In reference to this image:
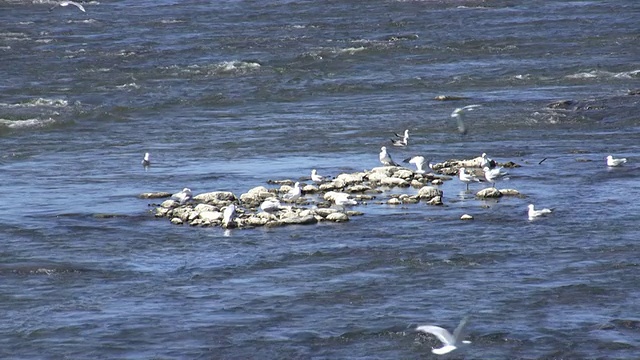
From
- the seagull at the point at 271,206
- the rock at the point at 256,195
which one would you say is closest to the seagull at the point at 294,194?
the rock at the point at 256,195

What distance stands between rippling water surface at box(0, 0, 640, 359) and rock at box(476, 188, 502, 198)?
20 centimetres

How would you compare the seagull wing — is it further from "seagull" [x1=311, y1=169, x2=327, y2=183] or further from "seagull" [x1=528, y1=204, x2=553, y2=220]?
"seagull" [x1=311, y1=169, x2=327, y2=183]

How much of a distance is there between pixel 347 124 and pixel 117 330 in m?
16.7

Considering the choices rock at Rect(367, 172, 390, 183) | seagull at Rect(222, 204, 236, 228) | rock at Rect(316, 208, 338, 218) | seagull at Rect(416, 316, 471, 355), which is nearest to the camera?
seagull at Rect(416, 316, 471, 355)

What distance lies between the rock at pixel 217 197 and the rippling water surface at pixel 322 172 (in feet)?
3.90

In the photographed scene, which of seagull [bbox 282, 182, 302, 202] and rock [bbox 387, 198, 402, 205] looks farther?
rock [bbox 387, 198, 402, 205]

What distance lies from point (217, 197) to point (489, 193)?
193 inches

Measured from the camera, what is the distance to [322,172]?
2498 cm

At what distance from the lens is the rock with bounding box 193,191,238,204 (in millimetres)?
22031

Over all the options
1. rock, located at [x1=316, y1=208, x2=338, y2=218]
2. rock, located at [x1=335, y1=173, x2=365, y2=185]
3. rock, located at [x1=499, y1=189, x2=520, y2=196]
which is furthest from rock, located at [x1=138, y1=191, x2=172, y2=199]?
rock, located at [x1=499, y1=189, x2=520, y2=196]

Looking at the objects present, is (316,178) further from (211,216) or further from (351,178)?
(211,216)

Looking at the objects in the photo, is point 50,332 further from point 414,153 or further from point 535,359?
point 414,153

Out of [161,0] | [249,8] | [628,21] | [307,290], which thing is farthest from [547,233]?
[161,0]

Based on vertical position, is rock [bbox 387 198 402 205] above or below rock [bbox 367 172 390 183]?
below
